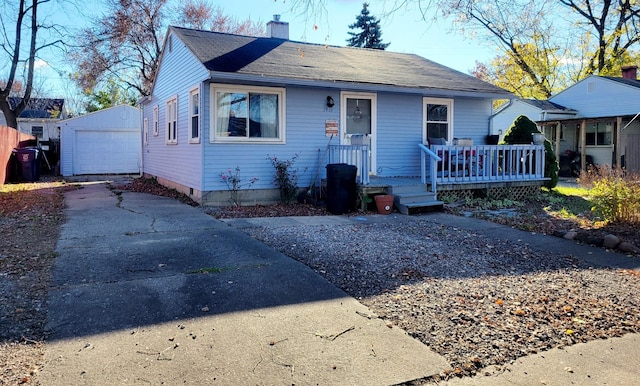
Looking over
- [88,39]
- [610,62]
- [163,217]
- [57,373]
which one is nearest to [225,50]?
[163,217]

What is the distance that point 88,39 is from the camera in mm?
25297

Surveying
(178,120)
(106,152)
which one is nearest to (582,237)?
(178,120)

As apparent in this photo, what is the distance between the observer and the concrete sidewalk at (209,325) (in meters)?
2.97

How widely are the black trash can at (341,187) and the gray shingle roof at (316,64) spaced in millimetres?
2277

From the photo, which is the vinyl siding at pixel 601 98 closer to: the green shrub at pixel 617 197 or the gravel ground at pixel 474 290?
the green shrub at pixel 617 197

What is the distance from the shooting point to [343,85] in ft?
35.7

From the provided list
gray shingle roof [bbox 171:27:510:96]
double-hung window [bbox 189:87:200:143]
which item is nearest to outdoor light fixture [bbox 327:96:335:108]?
gray shingle roof [bbox 171:27:510:96]

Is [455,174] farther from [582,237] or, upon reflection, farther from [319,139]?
[582,237]

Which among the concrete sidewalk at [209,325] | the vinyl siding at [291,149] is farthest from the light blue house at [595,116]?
the concrete sidewalk at [209,325]

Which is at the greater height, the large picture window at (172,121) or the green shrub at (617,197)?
the large picture window at (172,121)

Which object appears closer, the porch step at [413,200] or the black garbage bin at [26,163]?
the porch step at [413,200]

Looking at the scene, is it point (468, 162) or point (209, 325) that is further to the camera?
point (468, 162)

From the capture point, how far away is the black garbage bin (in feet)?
55.3

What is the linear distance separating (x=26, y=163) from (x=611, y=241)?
1828 centimetres
